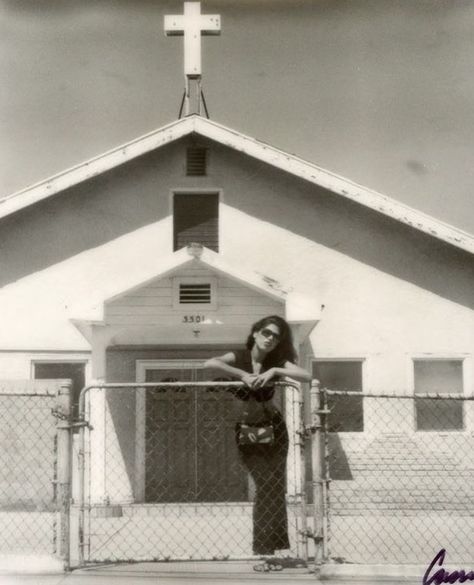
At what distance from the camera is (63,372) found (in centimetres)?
1192

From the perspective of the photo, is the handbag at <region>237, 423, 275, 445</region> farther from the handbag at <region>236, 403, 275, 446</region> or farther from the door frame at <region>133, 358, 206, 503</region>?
the door frame at <region>133, 358, 206, 503</region>

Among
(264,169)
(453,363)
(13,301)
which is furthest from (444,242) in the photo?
(13,301)

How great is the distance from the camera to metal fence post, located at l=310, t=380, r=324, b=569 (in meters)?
6.19

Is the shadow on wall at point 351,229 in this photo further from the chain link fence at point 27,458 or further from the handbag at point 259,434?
the handbag at point 259,434

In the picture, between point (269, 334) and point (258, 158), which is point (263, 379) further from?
point (258, 158)

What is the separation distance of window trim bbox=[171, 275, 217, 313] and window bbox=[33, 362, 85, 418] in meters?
1.92

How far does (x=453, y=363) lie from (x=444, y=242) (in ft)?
5.37

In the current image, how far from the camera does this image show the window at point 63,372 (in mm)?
11891

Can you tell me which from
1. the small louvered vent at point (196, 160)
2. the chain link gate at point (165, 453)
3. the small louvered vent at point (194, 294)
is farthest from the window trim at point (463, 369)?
the small louvered vent at point (196, 160)

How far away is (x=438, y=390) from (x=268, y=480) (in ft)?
Result: 20.1

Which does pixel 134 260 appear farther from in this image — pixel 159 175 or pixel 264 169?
pixel 264 169

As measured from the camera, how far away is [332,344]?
11.9 m

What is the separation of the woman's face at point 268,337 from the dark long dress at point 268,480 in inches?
15.3

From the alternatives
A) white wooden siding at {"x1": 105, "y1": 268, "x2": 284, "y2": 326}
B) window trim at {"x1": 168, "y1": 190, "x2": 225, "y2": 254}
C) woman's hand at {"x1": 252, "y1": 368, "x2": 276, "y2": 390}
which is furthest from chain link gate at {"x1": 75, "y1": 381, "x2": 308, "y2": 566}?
woman's hand at {"x1": 252, "y1": 368, "x2": 276, "y2": 390}
